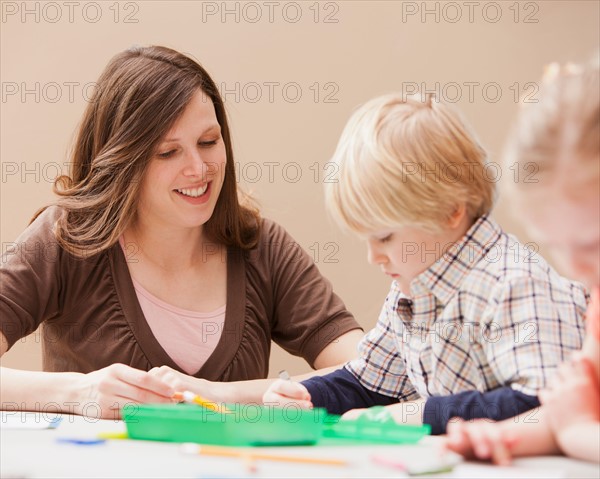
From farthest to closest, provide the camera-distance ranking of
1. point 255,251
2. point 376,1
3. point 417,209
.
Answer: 1. point 376,1
2. point 255,251
3. point 417,209

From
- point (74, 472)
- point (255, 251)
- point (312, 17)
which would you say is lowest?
point (74, 472)

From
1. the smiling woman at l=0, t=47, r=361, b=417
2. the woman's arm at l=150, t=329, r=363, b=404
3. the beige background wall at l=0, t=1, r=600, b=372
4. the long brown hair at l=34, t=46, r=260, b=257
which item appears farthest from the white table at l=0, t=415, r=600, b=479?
the beige background wall at l=0, t=1, r=600, b=372

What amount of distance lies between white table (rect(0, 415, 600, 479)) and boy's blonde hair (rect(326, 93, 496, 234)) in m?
0.31

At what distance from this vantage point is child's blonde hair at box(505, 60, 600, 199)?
83 cm

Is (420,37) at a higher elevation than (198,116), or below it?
higher

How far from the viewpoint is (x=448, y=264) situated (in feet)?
3.87

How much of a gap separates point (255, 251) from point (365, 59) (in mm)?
953

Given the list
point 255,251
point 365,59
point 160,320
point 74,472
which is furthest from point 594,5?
point 74,472

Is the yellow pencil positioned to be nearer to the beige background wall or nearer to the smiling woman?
the smiling woman

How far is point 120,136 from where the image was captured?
1.70m

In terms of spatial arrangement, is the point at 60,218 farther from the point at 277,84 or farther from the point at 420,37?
the point at 420,37

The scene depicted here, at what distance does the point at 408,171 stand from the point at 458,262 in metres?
0.14

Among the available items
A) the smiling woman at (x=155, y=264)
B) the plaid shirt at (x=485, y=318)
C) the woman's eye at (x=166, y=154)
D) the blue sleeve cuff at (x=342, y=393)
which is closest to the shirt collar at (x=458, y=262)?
the plaid shirt at (x=485, y=318)

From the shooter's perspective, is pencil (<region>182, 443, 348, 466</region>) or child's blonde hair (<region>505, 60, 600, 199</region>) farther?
pencil (<region>182, 443, 348, 466</region>)
